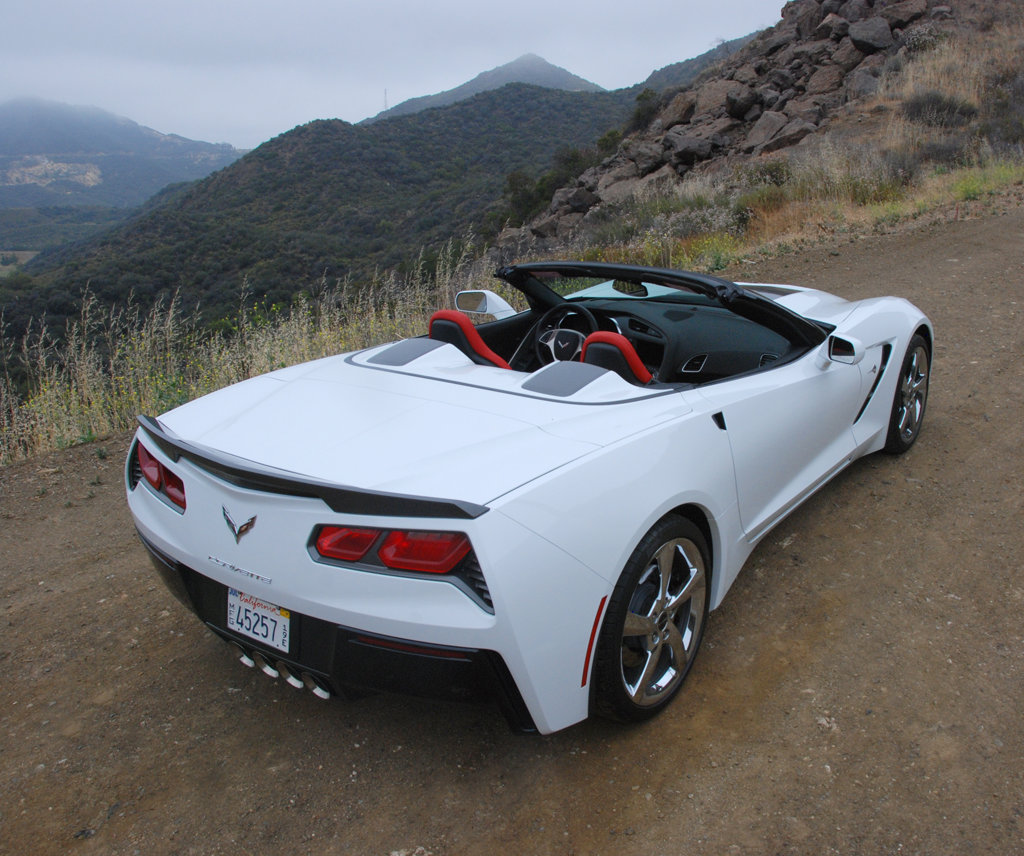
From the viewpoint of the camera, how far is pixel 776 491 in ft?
9.49

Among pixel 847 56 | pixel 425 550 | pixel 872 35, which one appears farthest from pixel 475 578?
pixel 872 35

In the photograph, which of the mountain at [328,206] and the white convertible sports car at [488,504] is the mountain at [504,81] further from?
the white convertible sports car at [488,504]

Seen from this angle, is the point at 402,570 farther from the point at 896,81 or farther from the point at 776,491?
the point at 896,81

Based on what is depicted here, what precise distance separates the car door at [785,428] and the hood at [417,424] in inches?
12.8

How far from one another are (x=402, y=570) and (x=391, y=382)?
101cm

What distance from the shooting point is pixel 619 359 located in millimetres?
2609

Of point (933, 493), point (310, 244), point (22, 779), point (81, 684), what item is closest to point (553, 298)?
point (933, 493)

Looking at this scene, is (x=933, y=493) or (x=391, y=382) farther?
(x=933, y=493)

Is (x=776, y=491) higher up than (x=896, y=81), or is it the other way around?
(x=896, y=81)

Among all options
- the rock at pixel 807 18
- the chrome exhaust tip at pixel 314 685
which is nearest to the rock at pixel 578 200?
the rock at pixel 807 18

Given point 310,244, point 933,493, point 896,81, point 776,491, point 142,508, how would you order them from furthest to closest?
1. point 310,244
2. point 896,81
3. point 933,493
4. point 776,491
5. point 142,508

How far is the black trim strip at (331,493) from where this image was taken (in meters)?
1.80

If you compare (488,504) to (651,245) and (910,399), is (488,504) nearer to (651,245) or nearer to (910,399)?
(910,399)

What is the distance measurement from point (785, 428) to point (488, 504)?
1532 mm
